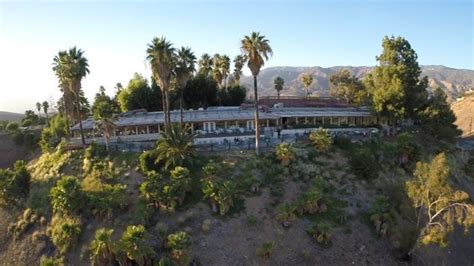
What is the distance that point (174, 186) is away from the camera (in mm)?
36031

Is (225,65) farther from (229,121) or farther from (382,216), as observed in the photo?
(382,216)

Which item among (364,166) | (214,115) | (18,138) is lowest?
(364,166)

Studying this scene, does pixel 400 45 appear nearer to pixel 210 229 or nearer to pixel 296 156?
pixel 296 156

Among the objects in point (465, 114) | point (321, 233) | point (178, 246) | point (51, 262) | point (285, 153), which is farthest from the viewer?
point (465, 114)

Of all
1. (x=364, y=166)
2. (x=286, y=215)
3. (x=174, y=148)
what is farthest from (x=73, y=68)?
(x=364, y=166)

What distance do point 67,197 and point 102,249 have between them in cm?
836

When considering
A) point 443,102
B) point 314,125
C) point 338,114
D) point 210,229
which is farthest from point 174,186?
point 443,102

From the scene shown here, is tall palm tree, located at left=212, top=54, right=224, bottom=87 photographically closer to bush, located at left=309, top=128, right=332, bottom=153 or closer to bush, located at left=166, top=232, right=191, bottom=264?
bush, located at left=309, top=128, right=332, bottom=153

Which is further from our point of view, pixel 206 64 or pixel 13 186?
pixel 206 64

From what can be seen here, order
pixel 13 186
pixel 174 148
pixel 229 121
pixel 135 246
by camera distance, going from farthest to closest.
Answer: pixel 229 121 < pixel 13 186 < pixel 174 148 < pixel 135 246

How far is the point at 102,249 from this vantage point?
99.9 feet

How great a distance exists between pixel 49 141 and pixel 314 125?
37.1 m

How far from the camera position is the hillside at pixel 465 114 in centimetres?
11522

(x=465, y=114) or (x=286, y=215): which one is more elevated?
(x=286, y=215)
